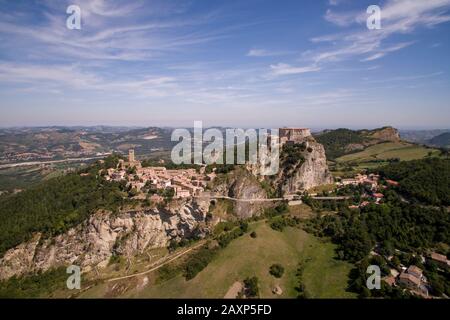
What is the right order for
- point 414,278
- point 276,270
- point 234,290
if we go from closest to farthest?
point 414,278, point 234,290, point 276,270

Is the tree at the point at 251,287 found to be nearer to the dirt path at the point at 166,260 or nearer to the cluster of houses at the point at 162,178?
the dirt path at the point at 166,260

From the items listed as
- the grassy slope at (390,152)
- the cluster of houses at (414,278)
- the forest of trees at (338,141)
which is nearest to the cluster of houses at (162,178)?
the cluster of houses at (414,278)

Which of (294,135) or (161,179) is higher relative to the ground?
(294,135)

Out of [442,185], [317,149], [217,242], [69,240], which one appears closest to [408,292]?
[217,242]

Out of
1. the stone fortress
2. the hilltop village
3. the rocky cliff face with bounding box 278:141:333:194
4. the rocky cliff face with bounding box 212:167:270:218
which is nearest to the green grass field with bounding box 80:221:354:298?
the rocky cliff face with bounding box 212:167:270:218

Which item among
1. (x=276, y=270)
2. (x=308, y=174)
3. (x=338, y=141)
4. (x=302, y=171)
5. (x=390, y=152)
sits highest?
(x=338, y=141)

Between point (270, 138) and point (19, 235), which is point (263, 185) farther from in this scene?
point (19, 235)

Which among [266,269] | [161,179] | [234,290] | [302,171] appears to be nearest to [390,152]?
[302,171]

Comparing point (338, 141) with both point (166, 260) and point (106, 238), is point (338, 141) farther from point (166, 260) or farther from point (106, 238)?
point (106, 238)

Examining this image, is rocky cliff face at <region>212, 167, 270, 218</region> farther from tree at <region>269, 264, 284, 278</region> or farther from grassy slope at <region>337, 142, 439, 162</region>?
grassy slope at <region>337, 142, 439, 162</region>
